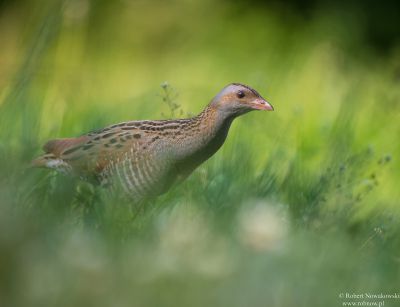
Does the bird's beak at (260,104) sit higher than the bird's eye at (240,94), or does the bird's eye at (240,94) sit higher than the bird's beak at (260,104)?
the bird's eye at (240,94)

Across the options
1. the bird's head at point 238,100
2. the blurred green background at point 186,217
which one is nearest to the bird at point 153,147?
the bird's head at point 238,100

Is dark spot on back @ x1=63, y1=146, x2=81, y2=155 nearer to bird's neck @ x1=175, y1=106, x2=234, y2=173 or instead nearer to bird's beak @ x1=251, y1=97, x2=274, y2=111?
bird's neck @ x1=175, y1=106, x2=234, y2=173

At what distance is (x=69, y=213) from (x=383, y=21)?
721 centimetres

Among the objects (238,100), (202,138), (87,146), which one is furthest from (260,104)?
(87,146)

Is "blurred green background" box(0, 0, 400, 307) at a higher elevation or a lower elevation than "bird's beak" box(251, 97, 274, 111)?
lower

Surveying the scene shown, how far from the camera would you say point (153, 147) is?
3.95 metres

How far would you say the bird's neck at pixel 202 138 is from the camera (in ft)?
12.9

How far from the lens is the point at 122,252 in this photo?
2.12 meters

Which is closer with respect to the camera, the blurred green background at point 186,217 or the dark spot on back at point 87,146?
the blurred green background at point 186,217

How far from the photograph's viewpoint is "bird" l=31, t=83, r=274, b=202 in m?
3.88

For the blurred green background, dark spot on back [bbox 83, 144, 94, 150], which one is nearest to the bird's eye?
the blurred green background

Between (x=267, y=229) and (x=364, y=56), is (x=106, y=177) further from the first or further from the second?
(x=364, y=56)

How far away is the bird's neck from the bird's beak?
0.12 meters

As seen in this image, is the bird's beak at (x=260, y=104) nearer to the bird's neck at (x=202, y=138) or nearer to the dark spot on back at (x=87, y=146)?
the bird's neck at (x=202, y=138)
